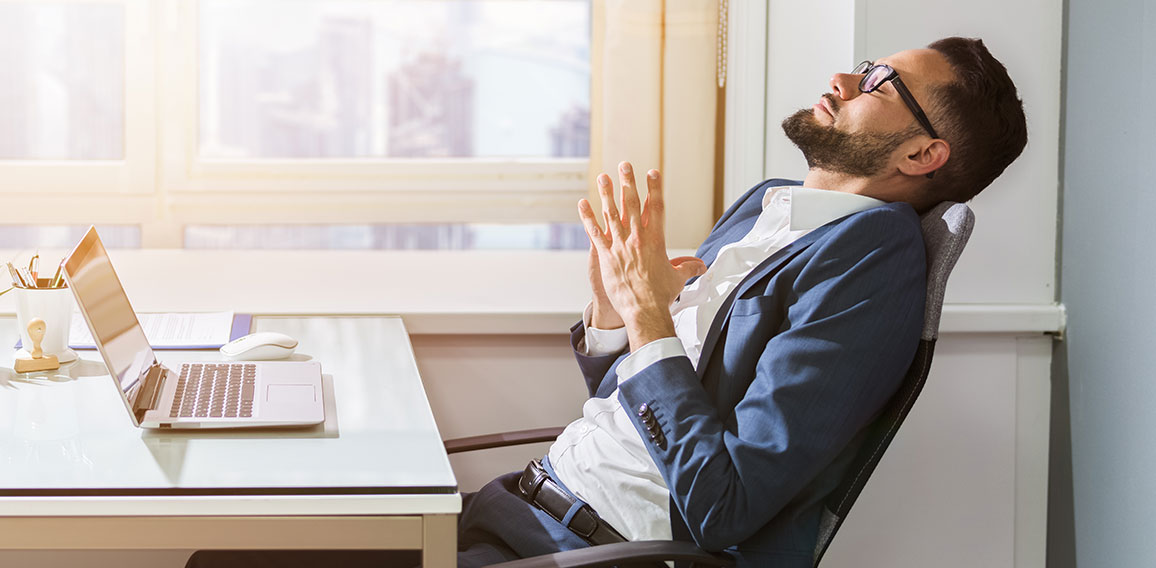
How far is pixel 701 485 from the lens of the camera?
1177 millimetres

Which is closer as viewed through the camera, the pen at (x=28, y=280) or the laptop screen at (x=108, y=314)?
the laptop screen at (x=108, y=314)

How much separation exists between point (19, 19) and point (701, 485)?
1985mm

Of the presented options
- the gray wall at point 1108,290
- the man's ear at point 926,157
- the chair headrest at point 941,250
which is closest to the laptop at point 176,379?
the chair headrest at point 941,250

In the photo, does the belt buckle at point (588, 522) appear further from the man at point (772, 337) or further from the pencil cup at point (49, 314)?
the pencil cup at point (49, 314)

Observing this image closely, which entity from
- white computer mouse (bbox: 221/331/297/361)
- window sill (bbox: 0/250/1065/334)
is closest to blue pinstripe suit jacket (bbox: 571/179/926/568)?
white computer mouse (bbox: 221/331/297/361)

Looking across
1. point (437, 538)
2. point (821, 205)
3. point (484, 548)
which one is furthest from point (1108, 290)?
point (437, 538)

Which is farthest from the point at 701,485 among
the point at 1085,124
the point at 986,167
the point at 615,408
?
the point at 1085,124

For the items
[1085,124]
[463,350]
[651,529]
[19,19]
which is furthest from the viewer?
[19,19]

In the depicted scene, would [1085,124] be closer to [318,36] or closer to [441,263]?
[441,263]

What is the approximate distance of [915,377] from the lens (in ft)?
4.07

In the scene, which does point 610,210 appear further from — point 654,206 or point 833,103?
point 833,103

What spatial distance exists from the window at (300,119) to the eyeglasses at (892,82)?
1061 millimetres

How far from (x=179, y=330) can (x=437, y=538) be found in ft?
3.26

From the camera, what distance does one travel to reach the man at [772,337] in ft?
3.90
